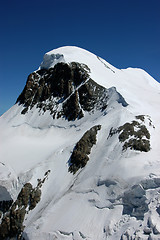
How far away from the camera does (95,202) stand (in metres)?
11.9

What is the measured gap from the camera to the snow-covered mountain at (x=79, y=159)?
10.4m

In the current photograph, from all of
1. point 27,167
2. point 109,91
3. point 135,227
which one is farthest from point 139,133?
point 27,167

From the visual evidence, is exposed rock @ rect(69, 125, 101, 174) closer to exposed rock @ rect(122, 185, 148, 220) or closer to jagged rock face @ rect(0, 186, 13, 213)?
exposed rock @ rect(122, 185, 148, 220)

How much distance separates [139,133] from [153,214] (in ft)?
23.5

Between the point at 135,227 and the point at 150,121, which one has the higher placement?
the point at 150,121

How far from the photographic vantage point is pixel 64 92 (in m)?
27.1

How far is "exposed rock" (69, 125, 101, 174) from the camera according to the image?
16.1m

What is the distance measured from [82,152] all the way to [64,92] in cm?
1265

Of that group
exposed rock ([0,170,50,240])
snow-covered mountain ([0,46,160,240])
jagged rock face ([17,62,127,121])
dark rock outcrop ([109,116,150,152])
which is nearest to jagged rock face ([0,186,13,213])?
snow-covered mountain ([0,46,160,240])

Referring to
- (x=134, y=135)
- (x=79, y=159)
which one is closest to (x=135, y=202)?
(x=134, y=135)

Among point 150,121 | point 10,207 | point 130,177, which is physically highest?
point 150,121

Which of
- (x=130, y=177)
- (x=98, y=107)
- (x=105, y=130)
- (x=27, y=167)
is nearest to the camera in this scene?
(x=130, y=177)

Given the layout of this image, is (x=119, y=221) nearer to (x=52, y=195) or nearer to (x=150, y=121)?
(x=52, y=195)

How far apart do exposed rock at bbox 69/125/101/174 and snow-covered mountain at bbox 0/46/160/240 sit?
85 millimetres
